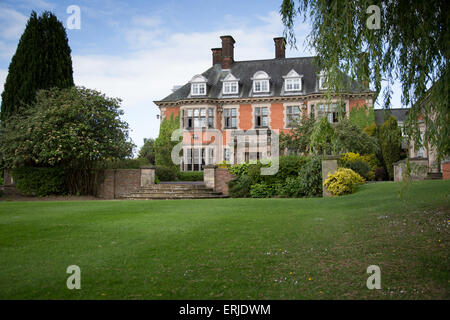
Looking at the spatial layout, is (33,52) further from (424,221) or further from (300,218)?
(424,221)

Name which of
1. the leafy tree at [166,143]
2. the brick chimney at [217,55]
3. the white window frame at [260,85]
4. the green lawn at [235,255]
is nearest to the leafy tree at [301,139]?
the white window frame at [260,85]

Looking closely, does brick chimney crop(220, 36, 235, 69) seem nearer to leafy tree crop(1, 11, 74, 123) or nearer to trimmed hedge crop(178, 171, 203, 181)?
trimmed hedge crop(178, 171, 203, 181)

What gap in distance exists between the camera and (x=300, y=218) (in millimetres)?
8664

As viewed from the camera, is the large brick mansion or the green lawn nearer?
the green lawn

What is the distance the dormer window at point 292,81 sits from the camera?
33.1 meters

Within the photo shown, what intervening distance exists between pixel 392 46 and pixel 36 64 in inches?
819

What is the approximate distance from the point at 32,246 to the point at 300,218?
5.69 meters

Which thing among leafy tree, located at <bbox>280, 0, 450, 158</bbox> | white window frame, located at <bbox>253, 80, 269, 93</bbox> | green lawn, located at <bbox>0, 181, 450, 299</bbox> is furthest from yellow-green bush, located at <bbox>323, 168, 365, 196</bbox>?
white window frame, located at <bbox>253, 80, 269, 93</bbox>

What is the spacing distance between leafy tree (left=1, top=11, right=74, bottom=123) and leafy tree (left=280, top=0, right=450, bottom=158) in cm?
1951

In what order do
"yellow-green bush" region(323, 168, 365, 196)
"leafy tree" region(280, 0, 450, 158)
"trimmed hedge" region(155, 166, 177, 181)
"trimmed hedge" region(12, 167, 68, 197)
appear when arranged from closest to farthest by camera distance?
"leafy tree" region(280, 0, 450, 158) < "yellow-green bush" region(323, 168, 365, 196) < "trimmed hedge" region(12, 167, 68, 197) < "trimmed hedge" region(155, 166, 177, 181)

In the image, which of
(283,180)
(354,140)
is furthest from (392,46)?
(354,140)

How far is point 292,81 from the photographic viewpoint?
33.4 metres

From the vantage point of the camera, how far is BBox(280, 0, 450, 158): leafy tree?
5129 millimetres

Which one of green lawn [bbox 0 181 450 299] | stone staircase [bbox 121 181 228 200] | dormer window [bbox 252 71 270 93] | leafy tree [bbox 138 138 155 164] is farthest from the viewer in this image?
leafy tree [bbox 138 138 155 164]
